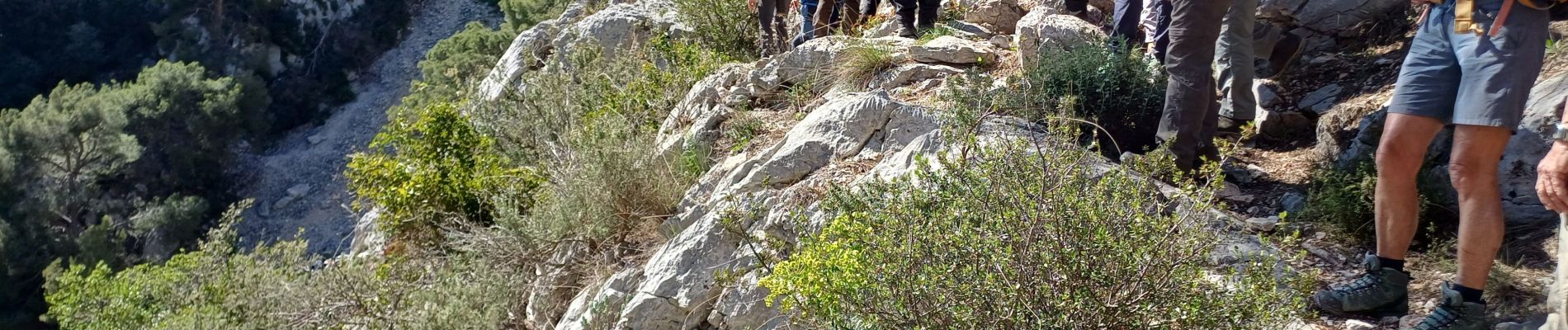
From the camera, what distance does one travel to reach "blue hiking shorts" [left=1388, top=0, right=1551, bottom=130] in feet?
Result: 7.70

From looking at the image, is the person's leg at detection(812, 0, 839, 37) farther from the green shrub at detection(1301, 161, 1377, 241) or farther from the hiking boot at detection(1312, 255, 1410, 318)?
the hiking boot at detection(1312, 255, 1410, 318)

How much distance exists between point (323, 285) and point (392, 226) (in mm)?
1068

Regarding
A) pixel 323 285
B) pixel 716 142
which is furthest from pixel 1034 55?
pixel 323 285

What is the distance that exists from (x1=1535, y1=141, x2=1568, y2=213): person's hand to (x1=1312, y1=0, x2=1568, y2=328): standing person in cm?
46

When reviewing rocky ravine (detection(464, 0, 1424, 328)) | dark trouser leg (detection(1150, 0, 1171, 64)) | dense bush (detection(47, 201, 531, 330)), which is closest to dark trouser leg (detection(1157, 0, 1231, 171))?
rocky ravine (detection(464, 0, 1424, 328))

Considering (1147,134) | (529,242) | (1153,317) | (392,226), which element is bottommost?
(392,226)

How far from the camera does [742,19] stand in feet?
21.5

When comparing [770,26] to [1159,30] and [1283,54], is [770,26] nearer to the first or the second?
[1159,30]

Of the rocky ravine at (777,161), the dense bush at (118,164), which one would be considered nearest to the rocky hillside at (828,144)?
the rocky ravine at (777,161)

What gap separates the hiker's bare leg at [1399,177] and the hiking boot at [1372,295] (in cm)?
5

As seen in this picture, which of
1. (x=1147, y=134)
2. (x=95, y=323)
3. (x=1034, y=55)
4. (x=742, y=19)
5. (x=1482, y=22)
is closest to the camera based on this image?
(x=1482, y=22)

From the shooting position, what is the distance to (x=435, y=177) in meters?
5.48

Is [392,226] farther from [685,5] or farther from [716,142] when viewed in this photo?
[685,5]

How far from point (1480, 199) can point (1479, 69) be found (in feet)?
0.99
